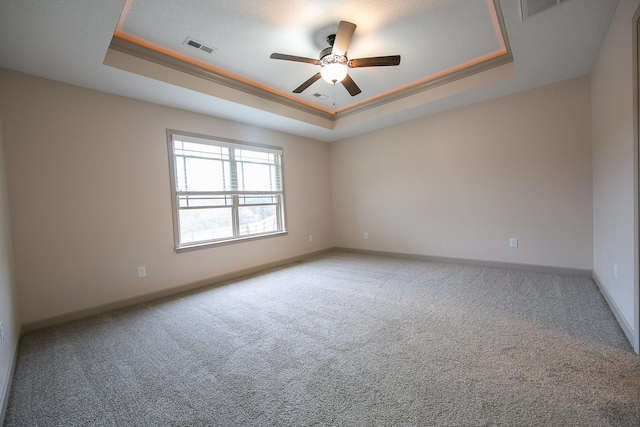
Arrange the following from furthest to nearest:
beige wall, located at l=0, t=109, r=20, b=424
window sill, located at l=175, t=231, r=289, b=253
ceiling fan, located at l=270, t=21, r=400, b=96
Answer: window sill, located at l=175, t=231, r=289, b=253 < ceiling fan, located at l=270, t=21, r=400, b=96 < beige wall, located at l=0, t=109, r=20, b=424

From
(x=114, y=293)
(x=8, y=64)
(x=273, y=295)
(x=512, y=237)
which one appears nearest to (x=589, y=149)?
(x=512, y=237)

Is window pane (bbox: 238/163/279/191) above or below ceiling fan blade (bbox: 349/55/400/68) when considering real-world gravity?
below

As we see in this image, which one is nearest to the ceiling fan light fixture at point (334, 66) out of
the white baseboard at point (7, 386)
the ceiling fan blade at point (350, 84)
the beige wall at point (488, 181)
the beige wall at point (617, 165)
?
the ceiling fan blade at point (350, 84)

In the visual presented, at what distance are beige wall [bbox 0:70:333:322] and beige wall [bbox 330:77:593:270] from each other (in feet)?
10.0

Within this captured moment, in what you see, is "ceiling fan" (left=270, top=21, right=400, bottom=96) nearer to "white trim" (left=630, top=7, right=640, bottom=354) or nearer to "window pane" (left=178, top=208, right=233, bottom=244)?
"white trim" (left=630, top=7, right=640, bottom=354)

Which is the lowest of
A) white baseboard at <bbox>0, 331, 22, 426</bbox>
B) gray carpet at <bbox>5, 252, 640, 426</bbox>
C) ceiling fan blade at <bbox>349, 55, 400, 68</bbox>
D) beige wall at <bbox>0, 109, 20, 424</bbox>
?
gray carpet at <bbox>5, 252, 640, 426</bbox>

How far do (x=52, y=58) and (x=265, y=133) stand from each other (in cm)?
269

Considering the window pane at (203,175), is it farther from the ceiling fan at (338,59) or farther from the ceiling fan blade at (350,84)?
the ceiling fan blade at (350,84)

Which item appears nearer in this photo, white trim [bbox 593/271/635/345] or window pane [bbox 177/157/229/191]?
white trim [bbox 593/271/635/345]

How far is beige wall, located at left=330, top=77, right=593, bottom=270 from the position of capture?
131 inches

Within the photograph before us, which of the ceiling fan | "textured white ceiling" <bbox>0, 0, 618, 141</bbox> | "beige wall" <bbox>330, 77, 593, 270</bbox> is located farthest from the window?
the ceiling fan

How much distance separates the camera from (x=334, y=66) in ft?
8.25

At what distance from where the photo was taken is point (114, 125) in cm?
305

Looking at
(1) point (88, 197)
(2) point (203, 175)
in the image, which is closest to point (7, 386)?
(1) point (88, 197)
